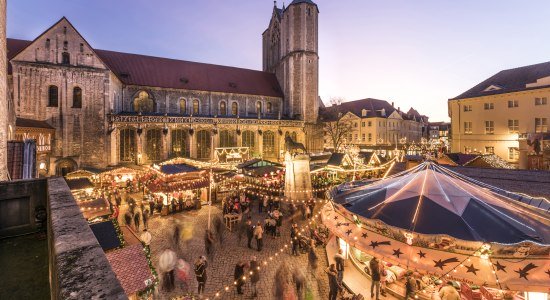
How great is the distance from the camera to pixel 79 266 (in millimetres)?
1904

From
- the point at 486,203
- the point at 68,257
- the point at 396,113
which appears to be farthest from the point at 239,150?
the point at 396,113

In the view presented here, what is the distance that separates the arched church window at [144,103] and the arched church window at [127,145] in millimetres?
4940

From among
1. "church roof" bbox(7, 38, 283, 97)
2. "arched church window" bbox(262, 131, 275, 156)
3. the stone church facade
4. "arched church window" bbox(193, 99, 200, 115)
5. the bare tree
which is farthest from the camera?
the bare tree

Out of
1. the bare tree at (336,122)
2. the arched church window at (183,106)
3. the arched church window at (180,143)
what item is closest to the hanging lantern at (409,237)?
the arched church window at (180,143)

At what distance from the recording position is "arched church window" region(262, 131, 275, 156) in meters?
38.5

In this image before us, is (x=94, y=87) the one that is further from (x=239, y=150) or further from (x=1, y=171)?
(x=1, y=171)

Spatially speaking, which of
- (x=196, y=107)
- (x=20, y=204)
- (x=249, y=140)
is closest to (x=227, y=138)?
(x=249, y=140)

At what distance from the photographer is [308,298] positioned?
28.1ft

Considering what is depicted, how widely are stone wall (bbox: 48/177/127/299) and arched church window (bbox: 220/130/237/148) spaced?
108 feet

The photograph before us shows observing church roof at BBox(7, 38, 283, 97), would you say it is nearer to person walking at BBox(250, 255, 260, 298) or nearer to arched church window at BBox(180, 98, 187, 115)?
arched church window at BBox(180, 98, 187, 115)

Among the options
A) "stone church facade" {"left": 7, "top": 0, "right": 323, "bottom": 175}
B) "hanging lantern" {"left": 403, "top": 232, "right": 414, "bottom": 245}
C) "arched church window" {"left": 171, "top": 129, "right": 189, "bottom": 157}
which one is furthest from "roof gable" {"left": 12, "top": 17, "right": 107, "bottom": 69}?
"hanging lantern" {"left": 403, "top": 232, "right": 414, "bottom": 245}

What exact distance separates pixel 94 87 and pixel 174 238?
77.5ft

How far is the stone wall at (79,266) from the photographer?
5.28 ft

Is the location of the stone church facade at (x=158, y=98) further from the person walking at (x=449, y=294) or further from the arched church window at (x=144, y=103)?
the person walking at (x=449, y=294)
